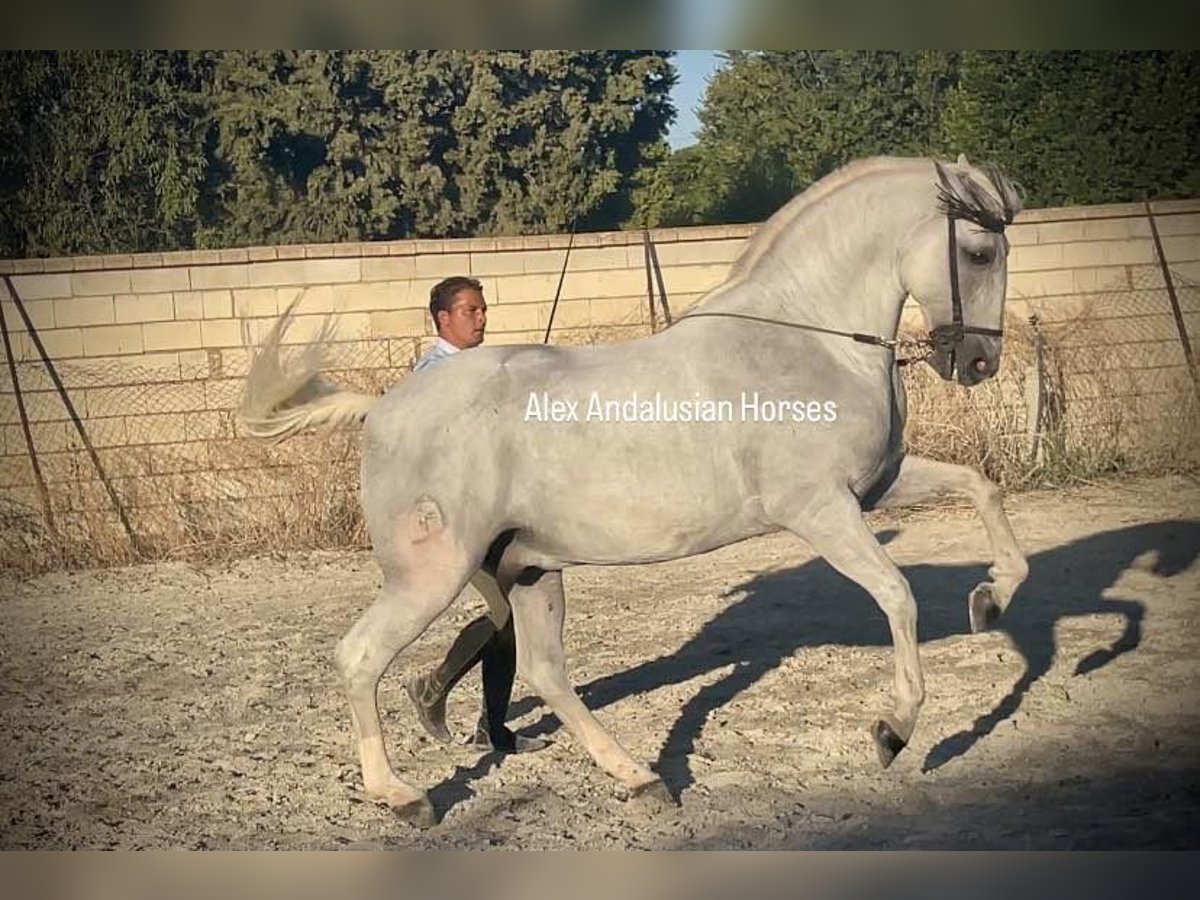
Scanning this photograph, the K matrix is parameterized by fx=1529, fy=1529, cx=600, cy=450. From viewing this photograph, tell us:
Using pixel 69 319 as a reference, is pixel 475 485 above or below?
below

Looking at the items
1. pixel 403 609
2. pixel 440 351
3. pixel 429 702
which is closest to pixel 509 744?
pixel 429 702

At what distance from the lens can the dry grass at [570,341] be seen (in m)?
6.93

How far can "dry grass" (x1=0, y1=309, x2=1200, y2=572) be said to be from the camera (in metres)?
6.93

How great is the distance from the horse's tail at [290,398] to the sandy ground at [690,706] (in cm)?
110

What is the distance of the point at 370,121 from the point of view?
5.92 metres

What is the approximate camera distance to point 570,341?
23.2 feet

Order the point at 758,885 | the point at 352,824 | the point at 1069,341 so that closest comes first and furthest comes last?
the point at 758,885, the point at 352,824, the point at 1069,341

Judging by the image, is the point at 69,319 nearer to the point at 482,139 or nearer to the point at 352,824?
the point at 482,139

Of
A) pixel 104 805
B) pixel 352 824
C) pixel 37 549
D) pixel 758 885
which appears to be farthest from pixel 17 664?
pixel 758 885

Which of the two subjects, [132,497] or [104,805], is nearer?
[104,805]

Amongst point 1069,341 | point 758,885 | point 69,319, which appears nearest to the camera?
point 758,885

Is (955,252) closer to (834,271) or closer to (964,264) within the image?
(964,264)

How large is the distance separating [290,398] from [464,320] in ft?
1.77
